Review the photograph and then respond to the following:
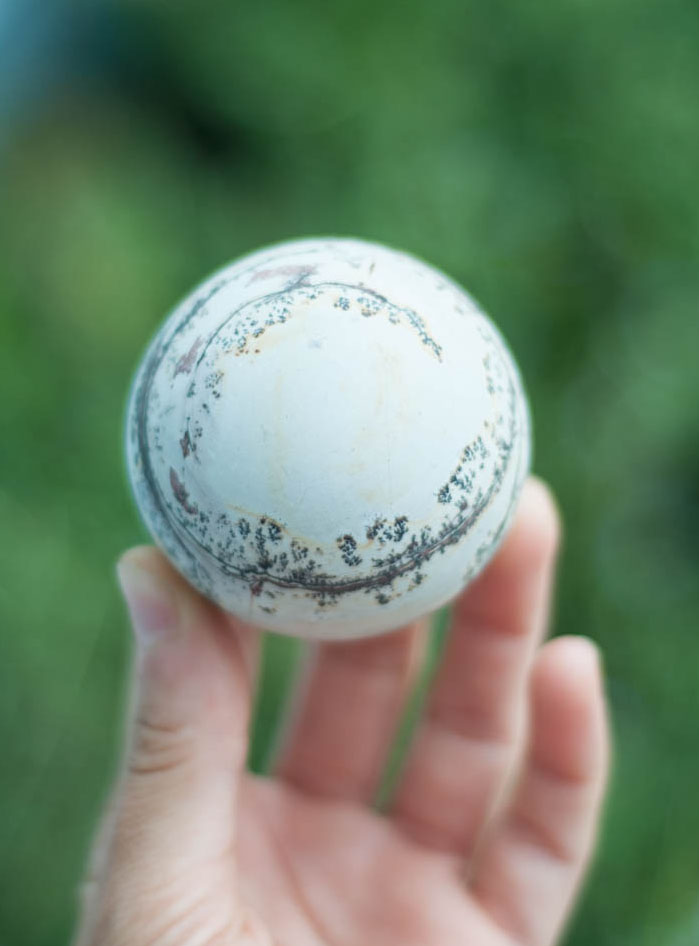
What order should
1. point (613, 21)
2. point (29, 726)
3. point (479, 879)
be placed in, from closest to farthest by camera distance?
1. point (479, 879)
2. point (29, 726)
3. point (613, 21)

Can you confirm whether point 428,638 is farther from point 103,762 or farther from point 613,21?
point 613,21

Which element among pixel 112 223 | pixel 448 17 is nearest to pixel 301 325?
pixel 112 223

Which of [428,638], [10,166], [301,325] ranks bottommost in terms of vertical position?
[428,638]

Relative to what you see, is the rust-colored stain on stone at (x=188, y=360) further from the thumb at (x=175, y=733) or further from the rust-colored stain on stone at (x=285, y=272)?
the thumb at (x=175, y=733)

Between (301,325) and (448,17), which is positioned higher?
(448,17)

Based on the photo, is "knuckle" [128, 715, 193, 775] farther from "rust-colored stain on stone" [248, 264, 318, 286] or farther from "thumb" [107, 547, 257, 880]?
"rust-colored stain on stone" [248, 264, 318, 286]

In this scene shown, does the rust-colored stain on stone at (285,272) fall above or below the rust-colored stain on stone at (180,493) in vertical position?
above

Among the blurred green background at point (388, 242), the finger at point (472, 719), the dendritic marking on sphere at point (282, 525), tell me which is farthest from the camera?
the blurred green background at point (388, 242)

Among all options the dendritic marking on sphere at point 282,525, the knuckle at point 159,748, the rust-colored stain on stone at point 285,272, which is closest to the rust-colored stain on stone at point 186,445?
the dendritic marking on sphere at point 282,525

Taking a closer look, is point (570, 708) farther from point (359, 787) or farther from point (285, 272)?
point (285, 272)
